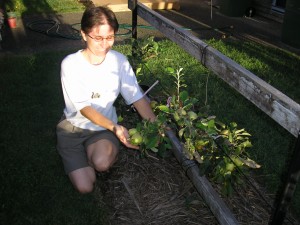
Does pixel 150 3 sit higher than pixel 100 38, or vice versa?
pixel 100 38

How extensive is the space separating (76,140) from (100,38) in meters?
1.01

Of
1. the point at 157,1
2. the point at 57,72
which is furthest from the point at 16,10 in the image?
the point at 57,72

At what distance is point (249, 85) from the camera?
2162 millimetres

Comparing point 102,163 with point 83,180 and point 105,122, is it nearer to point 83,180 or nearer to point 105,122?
point 83,180

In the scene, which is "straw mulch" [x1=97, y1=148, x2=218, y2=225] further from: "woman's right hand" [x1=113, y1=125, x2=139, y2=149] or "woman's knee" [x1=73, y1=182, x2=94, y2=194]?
"woman's right hand" [x1=113, y1=125, x2=139, y2=149]

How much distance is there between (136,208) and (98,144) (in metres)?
0.68

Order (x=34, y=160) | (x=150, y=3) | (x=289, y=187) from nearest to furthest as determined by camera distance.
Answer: (x=289, y=187) < (x=34, y=160) < (x=150, y=3)

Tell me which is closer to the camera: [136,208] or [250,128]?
[136,208]

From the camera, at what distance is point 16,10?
9.03 metres

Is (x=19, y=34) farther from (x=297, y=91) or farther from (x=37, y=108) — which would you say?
(x=297, y=91)

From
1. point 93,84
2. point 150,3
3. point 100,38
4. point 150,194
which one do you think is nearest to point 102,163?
point 150,194

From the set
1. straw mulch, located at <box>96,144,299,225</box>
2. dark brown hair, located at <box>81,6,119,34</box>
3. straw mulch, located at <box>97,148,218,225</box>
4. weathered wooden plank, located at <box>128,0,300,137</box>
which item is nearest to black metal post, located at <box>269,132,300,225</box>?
weathered wooden plank, located at <box>128,0,300,137</box>

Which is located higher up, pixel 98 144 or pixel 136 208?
pixel 98 144

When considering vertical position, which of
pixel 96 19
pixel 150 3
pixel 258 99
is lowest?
pixel 150 3
